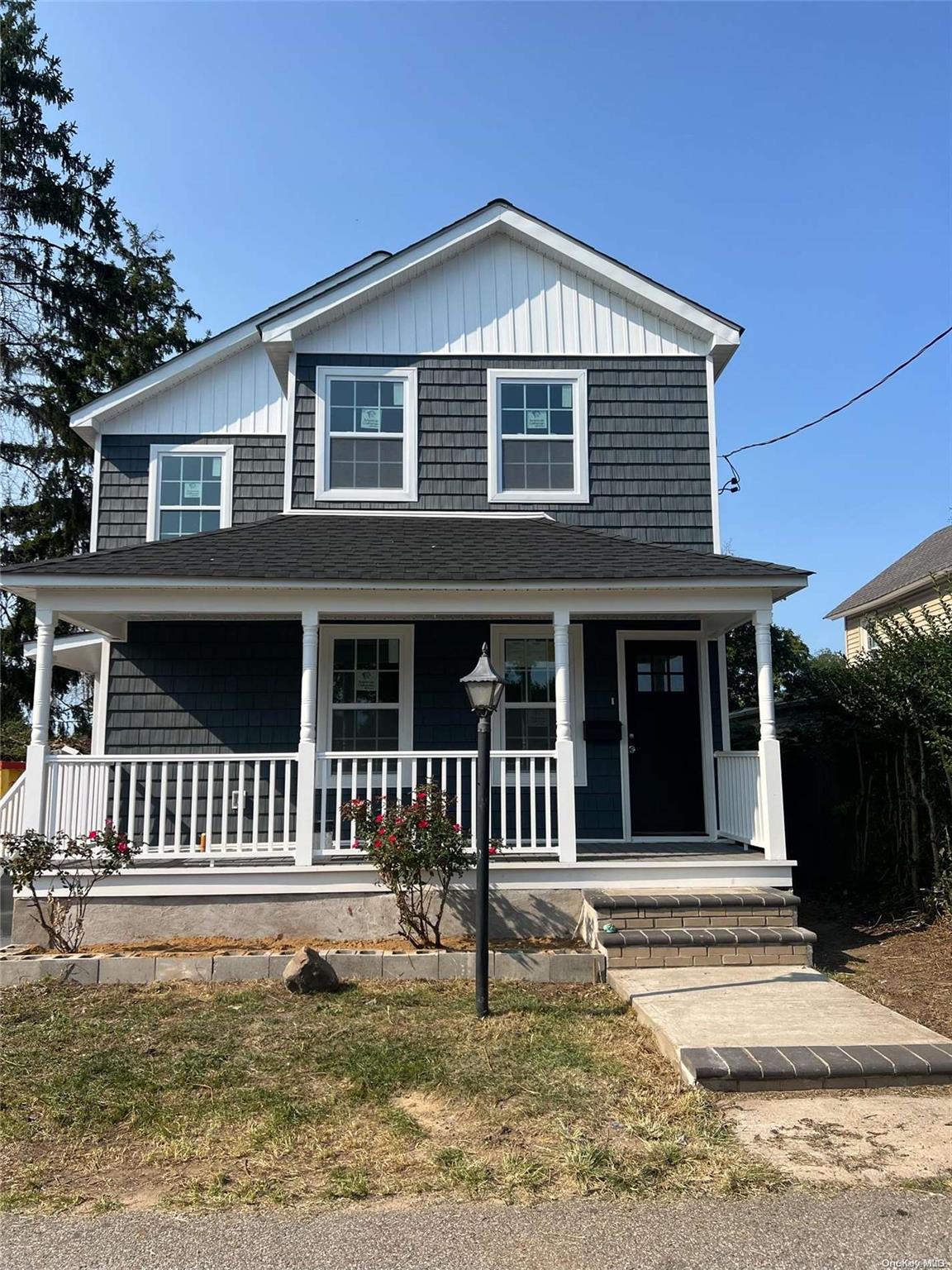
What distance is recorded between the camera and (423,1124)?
4082 millimetres

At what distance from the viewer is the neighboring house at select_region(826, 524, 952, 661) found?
16.7m

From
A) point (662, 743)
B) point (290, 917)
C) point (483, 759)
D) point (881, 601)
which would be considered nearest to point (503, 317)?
point (662, 743)

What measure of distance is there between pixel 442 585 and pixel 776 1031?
13.8 ft

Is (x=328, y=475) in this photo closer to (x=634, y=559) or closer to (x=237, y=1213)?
(x=634, y=559)

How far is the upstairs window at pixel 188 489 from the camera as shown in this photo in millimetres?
10477

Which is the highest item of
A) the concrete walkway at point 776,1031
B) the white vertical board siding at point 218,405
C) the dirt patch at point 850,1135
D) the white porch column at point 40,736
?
the white vertical board siding at point 218,405

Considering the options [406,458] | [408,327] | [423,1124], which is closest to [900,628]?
[406,458]

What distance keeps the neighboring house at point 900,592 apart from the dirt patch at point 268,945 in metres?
10.1

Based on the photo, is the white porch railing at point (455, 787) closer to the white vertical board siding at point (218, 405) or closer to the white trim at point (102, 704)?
the white trim at point (102, 704)

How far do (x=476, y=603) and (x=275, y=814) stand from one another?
3.24m

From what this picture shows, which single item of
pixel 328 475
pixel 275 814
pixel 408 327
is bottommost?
pixel 275 814

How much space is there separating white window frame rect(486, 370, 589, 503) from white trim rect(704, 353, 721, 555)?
133cm

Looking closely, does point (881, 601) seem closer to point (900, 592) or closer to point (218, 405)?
point (900, 592)

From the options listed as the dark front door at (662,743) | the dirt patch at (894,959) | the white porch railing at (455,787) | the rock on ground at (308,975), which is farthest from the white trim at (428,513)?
the dirt patch at (894,959)
